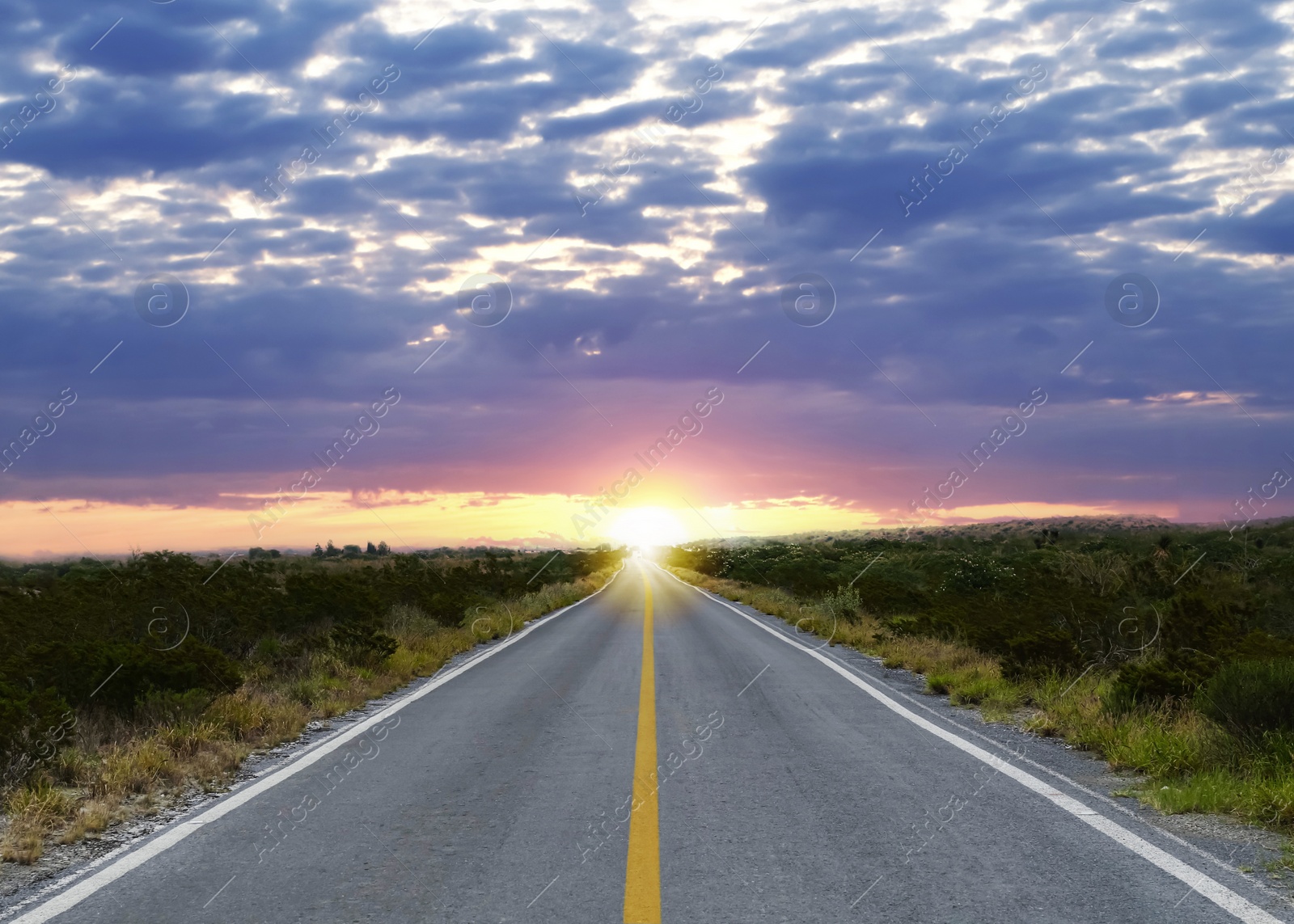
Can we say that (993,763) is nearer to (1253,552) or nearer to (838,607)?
(838,607)

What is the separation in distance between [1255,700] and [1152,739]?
0.82 meters

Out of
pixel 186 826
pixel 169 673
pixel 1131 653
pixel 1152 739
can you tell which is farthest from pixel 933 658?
pixel 186 826

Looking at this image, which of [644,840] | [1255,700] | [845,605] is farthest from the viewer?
[845,605]

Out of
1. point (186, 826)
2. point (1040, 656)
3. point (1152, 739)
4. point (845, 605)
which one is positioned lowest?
point (845, 605)

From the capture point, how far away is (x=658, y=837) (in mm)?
5777

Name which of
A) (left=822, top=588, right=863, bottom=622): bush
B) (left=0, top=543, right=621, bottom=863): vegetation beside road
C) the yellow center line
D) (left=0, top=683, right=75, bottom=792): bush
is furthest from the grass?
(left=822, top=588, right=863, bottom=622): bush

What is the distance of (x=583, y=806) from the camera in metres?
6.51

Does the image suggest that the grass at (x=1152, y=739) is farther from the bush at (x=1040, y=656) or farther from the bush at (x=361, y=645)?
the bush at (x=361, y=645)

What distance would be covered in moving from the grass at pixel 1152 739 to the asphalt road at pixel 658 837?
734 mm

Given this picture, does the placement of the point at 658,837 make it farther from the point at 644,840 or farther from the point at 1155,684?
the point at 1155,684

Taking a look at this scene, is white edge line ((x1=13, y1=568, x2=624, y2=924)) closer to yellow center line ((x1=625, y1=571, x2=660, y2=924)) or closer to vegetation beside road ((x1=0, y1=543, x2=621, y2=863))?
vegetation beside road ((x1=0, y1=543, x2=621, y2=863))

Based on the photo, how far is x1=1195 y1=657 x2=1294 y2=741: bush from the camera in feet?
24.9

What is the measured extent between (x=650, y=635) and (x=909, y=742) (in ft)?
39.0

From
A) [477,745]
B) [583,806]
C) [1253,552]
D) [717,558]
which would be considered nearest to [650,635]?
[477,745]
